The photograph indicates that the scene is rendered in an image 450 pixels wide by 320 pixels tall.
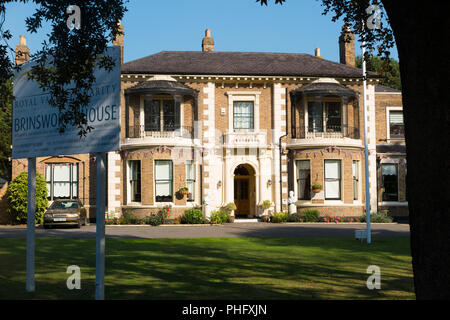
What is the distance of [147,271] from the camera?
33.9ft

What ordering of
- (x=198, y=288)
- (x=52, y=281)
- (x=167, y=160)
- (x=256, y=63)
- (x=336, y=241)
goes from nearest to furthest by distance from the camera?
(x=198, y=288)
(x=52, y=281)
(x=336, y=241)
(x=167, y=160)
(x=256, y=63)

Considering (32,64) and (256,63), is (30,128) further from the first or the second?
(256,63)

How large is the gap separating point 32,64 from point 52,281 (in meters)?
4.24

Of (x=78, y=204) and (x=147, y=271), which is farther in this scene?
(x=78, y=204)

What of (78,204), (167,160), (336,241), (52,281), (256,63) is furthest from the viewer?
(256,63)

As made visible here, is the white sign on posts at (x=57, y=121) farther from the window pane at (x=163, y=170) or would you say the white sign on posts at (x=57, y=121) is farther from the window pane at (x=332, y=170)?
the window pane at (x=332, y=170)

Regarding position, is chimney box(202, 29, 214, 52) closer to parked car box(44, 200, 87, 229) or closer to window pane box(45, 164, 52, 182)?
window pane box(45, 164, 52, 182)

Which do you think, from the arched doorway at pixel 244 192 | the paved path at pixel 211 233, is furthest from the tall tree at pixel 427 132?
the arched doorway at pixel 244 192

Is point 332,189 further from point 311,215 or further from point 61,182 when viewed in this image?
point 61,182

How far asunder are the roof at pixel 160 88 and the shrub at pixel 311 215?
10.2 m

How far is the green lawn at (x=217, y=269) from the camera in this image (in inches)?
319

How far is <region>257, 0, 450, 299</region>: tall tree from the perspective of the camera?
4.34 meters

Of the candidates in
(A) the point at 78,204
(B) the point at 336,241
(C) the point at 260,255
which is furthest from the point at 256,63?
(C) the point at 260,255

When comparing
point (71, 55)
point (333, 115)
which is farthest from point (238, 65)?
point (71, 55)
